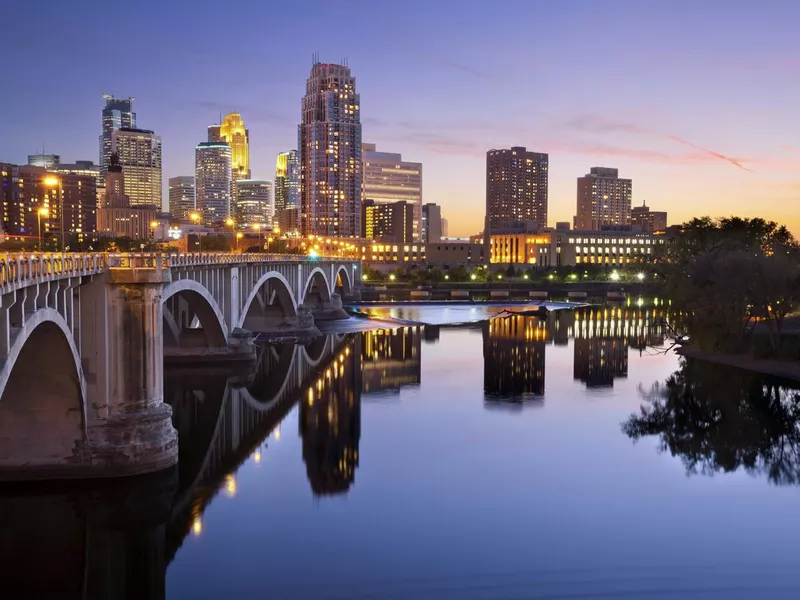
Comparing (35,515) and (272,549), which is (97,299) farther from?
(272,549)

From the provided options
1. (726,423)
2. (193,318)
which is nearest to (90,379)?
(726,423)

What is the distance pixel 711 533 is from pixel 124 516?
1774 cm

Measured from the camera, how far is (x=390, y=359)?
61.5 m

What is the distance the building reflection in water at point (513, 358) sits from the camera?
49750 mm

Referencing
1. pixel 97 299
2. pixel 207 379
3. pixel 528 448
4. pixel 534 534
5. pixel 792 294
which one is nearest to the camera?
pixel 534 534

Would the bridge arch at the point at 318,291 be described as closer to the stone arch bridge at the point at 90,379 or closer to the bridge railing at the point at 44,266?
the stone arch bridge at the point at 90,379

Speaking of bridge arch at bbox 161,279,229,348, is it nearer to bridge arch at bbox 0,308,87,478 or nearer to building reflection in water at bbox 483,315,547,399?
building reflection in water at bbox 483,315,547,399

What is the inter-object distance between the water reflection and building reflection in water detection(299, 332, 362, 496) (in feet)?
43.6

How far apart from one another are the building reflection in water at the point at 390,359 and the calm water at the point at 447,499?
2112 mm

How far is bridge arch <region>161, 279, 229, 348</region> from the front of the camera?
1836 inches

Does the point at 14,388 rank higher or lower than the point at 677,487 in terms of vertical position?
higher

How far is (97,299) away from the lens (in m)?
25.9

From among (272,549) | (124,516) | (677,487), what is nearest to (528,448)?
(677,487)

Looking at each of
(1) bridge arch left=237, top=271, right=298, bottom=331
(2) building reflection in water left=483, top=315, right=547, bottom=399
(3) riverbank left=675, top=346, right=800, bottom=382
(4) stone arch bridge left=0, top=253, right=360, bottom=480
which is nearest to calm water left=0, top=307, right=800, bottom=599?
(2) building reflection in water left=483, top=315, right=547, bottom=399
